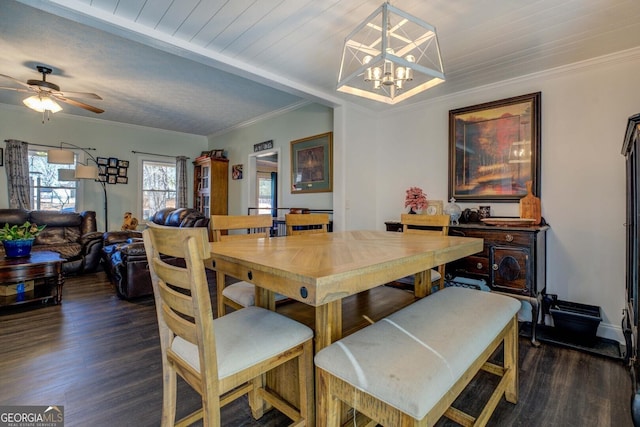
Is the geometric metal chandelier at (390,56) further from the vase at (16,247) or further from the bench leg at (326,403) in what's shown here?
the vase at (16,247)

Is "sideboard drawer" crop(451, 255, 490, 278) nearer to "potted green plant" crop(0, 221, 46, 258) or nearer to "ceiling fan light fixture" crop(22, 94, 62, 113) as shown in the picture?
"potted green plant" crop(0, 221, 46, 258)

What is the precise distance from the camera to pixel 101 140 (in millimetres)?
5676

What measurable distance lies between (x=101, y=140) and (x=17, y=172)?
4.42 feet

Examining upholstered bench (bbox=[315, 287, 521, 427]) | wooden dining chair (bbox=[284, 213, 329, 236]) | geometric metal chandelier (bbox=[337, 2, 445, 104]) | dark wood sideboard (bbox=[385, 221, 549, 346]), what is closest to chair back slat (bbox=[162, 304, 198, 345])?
upholstered bench (bbox=[315, 287, 521, 427])

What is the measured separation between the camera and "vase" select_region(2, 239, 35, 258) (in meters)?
3.11

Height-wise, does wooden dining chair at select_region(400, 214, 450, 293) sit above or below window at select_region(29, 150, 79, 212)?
below

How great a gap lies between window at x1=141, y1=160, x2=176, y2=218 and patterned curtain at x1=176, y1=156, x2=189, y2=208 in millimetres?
173

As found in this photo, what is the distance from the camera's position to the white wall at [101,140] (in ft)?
16.2

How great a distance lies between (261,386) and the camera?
156cm

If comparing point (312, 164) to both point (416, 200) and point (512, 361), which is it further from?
point (512, 361)

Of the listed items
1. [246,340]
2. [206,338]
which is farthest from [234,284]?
[206,338]

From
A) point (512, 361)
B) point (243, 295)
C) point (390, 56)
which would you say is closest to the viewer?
point (390, 56)

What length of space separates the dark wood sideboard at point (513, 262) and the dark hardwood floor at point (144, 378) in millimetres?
436

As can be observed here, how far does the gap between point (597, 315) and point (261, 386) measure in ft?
9.14
